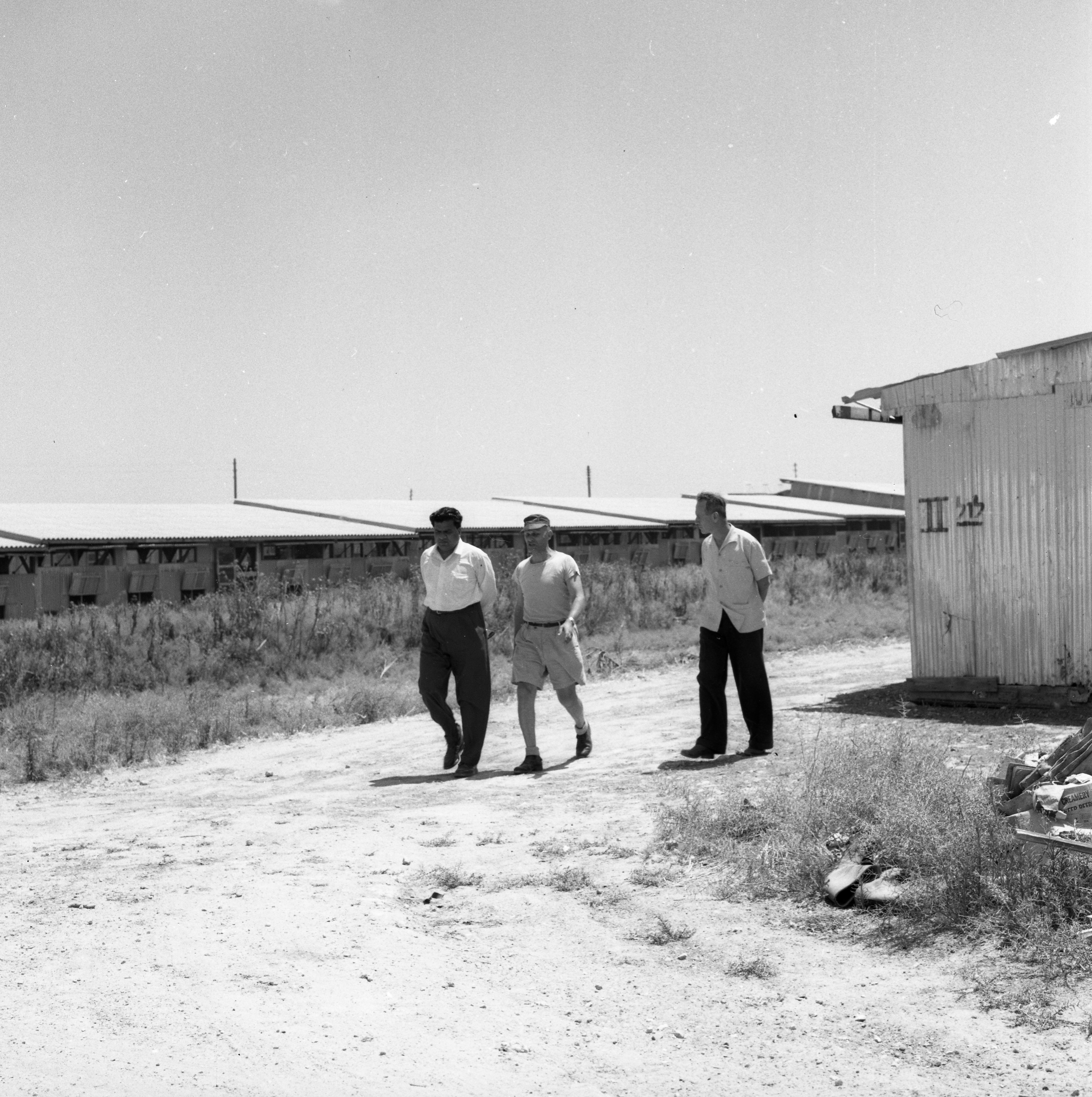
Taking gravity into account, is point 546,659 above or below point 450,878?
above

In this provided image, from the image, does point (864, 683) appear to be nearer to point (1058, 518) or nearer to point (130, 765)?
point (1058, 518)

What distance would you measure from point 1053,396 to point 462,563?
4834 millimetres

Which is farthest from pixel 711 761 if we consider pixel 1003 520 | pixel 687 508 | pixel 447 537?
pixel 687 508

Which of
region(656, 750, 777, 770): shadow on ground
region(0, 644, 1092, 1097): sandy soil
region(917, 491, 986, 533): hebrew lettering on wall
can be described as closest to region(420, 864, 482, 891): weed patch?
region(0, 644, 1092, 1097): sandy soil

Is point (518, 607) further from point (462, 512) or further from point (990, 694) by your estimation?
point (462, 512)

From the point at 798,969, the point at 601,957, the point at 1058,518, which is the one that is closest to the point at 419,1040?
the point at 601,957

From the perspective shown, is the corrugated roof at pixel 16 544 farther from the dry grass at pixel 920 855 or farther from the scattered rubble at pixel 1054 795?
the scattered rubble at pixel 1054 795

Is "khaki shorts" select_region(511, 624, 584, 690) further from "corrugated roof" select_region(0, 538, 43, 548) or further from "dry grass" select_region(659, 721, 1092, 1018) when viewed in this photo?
"corrugated roof" select_region(0, 538, 43, 548)

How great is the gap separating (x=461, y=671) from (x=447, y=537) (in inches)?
34.6

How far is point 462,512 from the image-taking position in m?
32.2

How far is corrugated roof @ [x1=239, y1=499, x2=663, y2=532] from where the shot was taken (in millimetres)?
34188

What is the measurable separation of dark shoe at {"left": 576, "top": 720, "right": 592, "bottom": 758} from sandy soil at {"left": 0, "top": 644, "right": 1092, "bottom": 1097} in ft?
4.27

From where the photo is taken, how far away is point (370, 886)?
5.69 m

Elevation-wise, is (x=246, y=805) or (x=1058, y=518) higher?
(x=1058, y=518)
